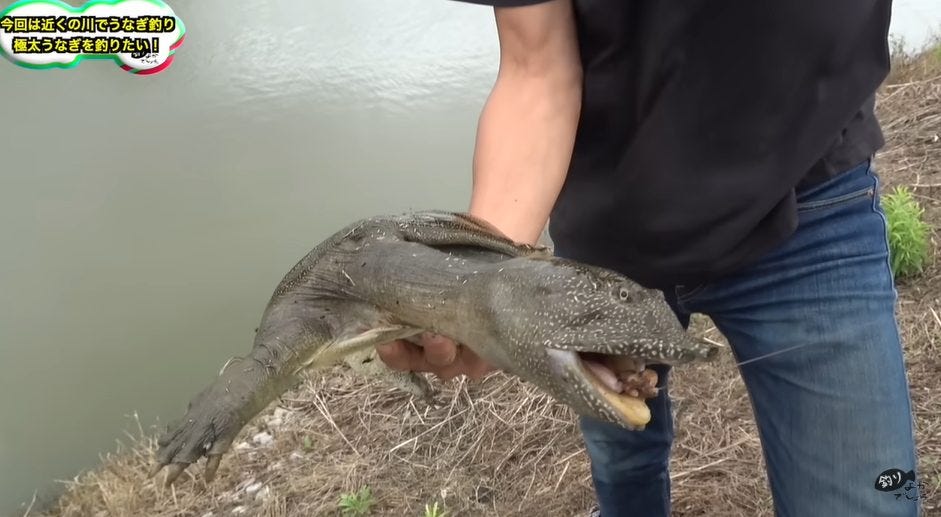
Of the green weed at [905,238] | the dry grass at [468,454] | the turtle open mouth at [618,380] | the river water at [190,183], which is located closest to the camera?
the turtle open mouth at [618,380]

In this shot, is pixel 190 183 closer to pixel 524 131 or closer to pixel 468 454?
pixel 468 454

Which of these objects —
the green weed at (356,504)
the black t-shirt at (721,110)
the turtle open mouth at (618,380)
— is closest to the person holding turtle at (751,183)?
Answer: the black t-shirt at (721,110)

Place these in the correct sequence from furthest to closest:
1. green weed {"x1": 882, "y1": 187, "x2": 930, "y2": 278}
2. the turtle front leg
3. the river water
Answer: the river water < green weed {"x1": 882, "y1": 187, "x2": 930, "y2": 278} < the turtle front leg

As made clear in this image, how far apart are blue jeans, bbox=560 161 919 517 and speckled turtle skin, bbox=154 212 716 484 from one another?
476mm

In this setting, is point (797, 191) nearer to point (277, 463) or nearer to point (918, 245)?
point (918, 245)

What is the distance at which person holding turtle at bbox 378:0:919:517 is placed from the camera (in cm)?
137

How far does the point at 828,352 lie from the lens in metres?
1.39

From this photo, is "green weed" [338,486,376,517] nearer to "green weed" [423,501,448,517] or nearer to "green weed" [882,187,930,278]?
"green weed" [423,501,448,517]

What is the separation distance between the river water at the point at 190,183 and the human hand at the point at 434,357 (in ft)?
11.0

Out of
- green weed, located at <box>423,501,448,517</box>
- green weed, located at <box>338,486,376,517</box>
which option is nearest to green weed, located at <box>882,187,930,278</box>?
green weed, located at <box>423,501,448,517</box>

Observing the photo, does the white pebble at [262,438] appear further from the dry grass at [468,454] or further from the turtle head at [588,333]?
the turtle head at [588,333]

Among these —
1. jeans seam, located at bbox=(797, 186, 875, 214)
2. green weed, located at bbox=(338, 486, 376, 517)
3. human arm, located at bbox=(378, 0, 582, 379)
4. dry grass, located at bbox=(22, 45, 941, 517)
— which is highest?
human arm, located at bbox=(378, 0, 582, 379)

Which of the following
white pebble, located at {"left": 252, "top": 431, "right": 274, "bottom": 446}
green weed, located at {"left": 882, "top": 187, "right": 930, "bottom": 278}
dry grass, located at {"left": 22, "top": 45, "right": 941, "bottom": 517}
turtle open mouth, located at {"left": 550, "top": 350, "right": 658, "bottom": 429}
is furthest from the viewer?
white pebble, located at {"left": 252, "top": 431, "right": 274, "bottom": 446}

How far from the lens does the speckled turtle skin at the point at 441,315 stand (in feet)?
3.53
